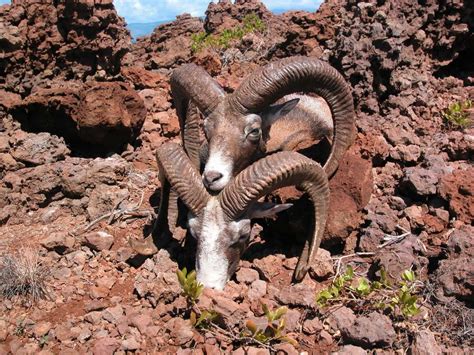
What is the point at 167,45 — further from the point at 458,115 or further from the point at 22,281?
the point at 22,281

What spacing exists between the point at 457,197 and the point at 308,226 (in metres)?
1.78

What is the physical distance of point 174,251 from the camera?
5645mm

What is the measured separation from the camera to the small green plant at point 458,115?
705 cm

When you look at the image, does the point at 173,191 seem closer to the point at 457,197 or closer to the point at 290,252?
the point at 290,252

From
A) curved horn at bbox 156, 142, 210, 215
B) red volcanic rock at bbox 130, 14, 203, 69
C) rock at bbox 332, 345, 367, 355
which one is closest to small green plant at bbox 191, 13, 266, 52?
red volcanic rock at bbox 130, 14, 203, 69

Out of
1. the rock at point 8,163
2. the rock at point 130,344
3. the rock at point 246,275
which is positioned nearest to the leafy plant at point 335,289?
the rock at point 246,275

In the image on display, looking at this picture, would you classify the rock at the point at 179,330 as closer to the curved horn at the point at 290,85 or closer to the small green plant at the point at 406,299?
the small green plant at the point at 406,299

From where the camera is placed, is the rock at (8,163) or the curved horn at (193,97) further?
the rock at (8,163)

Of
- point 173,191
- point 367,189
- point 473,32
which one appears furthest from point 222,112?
point 473,32

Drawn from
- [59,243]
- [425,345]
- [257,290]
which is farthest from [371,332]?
[59,243]

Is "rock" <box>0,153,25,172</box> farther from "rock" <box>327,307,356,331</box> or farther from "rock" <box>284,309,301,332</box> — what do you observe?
"rock" <box>327,307,356,331</box>

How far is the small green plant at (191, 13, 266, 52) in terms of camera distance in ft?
41.5

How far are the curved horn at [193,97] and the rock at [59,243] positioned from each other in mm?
1874

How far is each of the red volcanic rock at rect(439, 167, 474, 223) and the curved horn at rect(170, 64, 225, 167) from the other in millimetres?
2893
